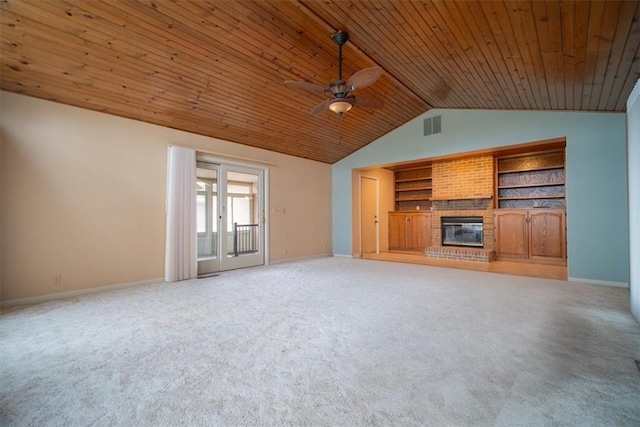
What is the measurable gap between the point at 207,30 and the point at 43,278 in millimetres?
3793

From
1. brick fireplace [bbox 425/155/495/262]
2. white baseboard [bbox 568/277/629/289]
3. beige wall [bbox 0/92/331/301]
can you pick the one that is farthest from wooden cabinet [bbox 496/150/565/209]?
beige wall [bbox 0/92/331/301]

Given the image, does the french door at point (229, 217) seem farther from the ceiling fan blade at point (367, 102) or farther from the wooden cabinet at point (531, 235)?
the wooden cabinet at point (531, 235)

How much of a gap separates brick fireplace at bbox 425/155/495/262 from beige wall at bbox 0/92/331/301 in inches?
233

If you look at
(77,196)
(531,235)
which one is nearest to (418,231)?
(531,235)

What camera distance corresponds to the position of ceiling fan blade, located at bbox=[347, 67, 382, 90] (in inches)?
120

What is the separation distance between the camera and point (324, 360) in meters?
2.10

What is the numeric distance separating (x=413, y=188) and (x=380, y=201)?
4.02 ft

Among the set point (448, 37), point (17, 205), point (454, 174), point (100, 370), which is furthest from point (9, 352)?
point (454, 174)

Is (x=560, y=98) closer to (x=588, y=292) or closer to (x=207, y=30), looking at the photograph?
(x=588, y=292)

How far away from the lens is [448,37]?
327 cm

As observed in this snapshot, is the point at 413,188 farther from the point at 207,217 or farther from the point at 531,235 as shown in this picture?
the point at 207,217

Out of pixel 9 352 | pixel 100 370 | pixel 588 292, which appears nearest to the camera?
pixel 100 370

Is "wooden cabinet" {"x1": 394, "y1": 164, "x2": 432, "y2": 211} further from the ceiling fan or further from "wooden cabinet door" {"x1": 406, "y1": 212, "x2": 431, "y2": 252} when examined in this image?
the ceiling fan

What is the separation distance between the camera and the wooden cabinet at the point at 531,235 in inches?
246
